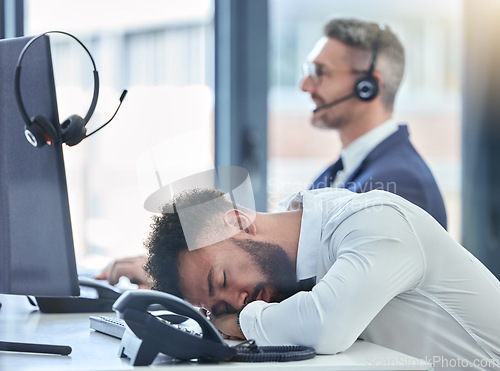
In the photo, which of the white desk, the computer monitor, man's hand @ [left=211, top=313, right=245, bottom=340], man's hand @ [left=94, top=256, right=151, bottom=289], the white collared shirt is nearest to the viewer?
the white desk

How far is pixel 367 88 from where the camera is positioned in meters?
2.46

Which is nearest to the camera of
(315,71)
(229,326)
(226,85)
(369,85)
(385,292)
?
(385,292)

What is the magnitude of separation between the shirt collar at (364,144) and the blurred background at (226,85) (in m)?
0.41

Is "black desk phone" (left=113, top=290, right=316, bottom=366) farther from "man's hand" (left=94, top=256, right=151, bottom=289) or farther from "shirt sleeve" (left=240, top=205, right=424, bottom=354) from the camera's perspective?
"man's hand" (left=94, top=256, right=151, bottom=289)

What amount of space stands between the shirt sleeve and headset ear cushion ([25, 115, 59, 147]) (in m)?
0.43

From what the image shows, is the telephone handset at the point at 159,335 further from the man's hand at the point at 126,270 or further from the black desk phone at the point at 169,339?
the man's hand at the point at 126,270

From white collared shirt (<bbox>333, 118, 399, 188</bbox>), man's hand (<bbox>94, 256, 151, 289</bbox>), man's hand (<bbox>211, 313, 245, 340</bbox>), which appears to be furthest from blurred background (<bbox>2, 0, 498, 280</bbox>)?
man's hand (<bbox>211, 313, 245, 340</bbox>)

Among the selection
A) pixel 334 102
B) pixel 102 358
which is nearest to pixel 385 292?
pixel 102 358

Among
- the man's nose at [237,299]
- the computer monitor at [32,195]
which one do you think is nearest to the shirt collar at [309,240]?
the man's nose at [237,299]

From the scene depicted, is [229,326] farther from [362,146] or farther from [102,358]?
[362,146]

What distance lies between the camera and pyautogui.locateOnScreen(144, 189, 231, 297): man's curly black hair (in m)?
1.17

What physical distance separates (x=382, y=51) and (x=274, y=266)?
1.55 metres

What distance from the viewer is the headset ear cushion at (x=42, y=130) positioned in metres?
1.01

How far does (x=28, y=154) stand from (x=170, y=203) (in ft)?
0.88
